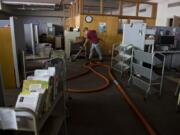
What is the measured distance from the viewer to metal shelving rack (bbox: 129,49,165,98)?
345 cm

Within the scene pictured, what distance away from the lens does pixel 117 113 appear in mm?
2943

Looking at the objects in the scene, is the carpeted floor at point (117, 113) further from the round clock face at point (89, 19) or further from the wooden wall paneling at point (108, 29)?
the round clock face at point (89, 19)

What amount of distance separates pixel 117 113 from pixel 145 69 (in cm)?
121

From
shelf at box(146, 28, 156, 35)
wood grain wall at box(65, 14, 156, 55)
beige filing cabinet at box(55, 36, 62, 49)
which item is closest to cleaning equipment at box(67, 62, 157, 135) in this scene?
shelf at box(146, 28, 156, 35)

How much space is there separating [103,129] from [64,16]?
521 inches

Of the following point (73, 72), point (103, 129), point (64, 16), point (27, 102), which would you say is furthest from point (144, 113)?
point (64, 16)

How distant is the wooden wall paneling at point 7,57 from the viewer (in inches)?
129

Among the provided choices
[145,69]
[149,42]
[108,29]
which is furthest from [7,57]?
[108,29]

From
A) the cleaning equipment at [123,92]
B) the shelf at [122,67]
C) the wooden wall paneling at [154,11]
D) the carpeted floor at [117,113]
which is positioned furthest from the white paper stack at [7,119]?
the wooden wall paneling at [154,11]

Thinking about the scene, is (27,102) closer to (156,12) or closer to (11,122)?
(11,122)

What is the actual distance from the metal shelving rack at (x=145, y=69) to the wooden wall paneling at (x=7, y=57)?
266 centimetres

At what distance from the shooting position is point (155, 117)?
9.29ft

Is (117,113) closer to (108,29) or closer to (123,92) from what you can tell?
(123,92)

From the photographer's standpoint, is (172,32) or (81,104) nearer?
(81,104)
